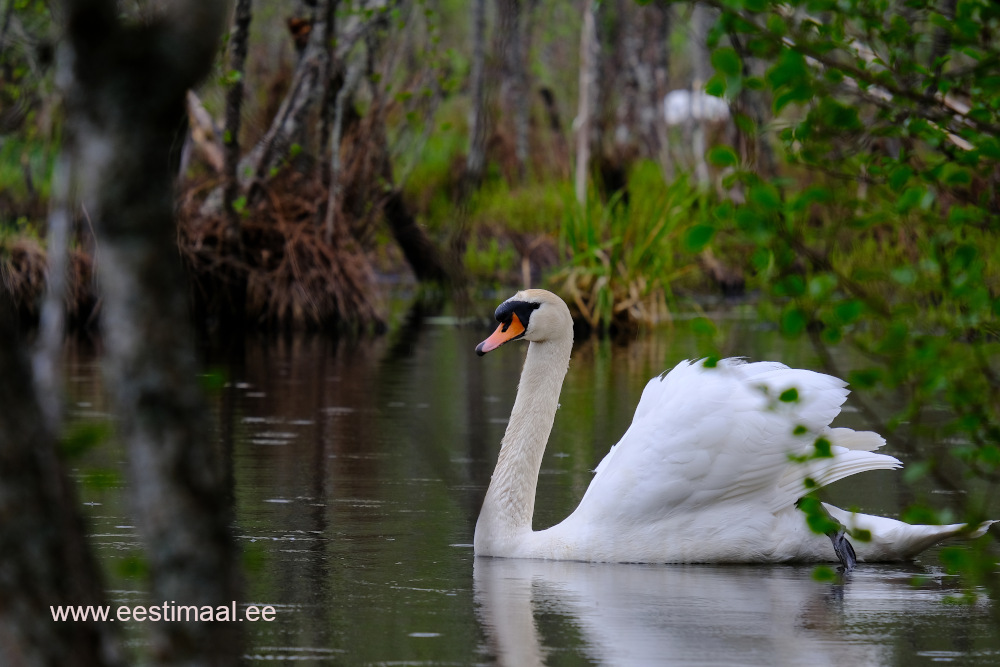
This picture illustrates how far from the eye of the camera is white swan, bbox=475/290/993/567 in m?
6.18

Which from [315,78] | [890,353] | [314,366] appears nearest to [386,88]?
[315,78]

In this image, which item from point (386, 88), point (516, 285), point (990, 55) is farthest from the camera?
point (516, 285)

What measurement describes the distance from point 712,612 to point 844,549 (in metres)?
1.15

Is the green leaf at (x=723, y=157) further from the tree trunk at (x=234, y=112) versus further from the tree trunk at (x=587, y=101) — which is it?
the tree trunk at (x=587, y=101)

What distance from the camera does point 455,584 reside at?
570cm

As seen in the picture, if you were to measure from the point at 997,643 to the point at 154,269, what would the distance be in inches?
139

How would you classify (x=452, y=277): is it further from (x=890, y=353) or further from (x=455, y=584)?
(x=890, y=353)

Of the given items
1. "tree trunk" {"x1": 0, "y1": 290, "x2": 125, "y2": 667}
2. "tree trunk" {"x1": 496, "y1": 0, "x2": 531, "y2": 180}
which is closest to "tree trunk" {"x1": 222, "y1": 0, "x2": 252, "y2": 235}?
"tree trunk" {"x1": 0, "y1": 290, "x2": 125, "y2": 667}

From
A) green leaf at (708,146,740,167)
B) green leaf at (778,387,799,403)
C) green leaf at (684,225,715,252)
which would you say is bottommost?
green leaf at (778,387,799,403)

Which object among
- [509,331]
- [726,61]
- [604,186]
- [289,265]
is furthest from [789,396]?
[604,186]

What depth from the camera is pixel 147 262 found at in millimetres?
2270

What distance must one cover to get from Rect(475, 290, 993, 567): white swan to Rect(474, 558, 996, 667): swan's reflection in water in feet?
0.30

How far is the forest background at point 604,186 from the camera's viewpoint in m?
3.13

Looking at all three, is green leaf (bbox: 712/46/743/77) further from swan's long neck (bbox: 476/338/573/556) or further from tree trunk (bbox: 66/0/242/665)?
swan's long neck (bbox: 476/338/573/556)
